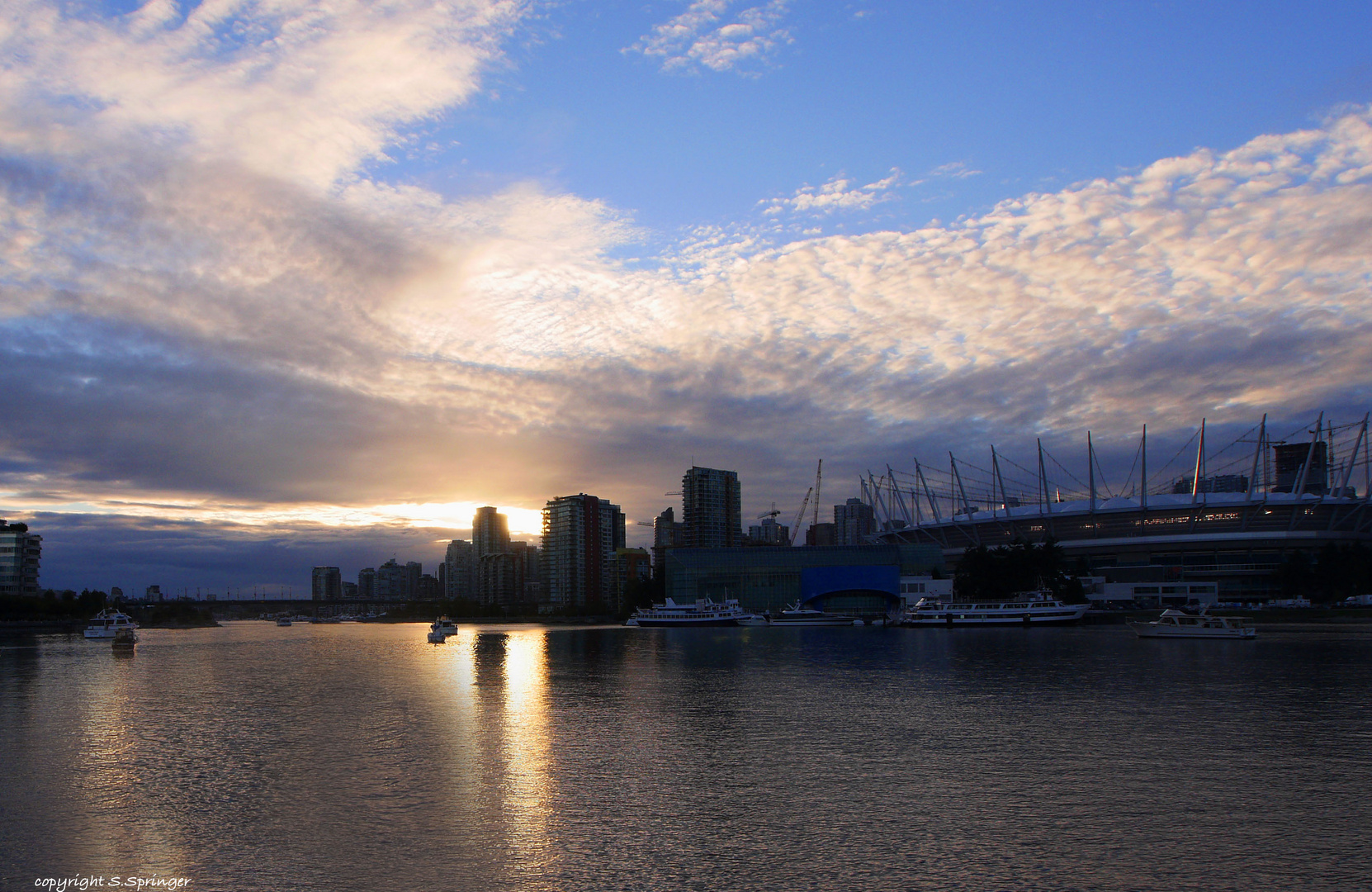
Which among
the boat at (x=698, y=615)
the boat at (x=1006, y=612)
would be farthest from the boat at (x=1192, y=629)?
the boat at (x=698, y=615)

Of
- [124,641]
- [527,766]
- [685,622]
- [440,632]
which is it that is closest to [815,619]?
[685,622]

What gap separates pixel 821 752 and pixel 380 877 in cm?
1831

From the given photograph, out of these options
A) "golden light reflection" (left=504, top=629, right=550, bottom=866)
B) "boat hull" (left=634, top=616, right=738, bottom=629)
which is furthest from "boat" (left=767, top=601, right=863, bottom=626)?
"golden light reflection" (left=504, top=629, right=550, bottom=866)

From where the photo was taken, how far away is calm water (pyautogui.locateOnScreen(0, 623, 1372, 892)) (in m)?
20.4

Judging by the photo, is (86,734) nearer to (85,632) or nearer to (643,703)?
(643,703)

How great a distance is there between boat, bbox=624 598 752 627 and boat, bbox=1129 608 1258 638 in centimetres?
9112

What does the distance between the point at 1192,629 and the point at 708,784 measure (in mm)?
95314

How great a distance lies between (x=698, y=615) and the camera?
191500 millimetres

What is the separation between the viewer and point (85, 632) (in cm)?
14538

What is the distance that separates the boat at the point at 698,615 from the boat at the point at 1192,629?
91.1 m

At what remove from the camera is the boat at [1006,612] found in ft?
496

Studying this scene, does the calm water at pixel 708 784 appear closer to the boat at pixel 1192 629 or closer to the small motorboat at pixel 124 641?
the boat at pixel 1192 629

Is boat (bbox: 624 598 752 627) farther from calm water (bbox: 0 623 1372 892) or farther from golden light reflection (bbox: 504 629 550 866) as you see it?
calm water (bbox: 0 623 1372 892)

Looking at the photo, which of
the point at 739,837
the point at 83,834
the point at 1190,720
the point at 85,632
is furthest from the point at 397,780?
the point at 85,632
